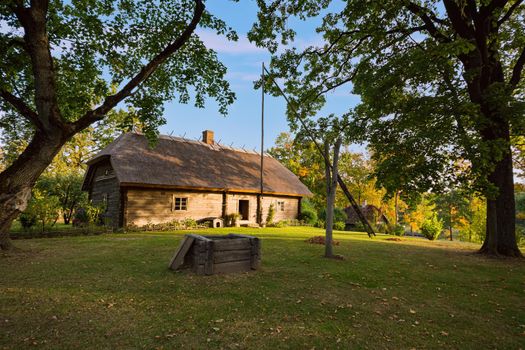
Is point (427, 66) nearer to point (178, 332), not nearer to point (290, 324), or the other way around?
point (290, 324)

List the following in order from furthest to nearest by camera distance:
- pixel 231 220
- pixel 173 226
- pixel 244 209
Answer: pixel 244 209 → pixel 231 220 → pixel 173 226

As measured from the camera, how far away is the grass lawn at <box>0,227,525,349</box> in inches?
152

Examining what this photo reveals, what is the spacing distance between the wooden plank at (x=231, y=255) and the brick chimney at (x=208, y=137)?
20.8 metres

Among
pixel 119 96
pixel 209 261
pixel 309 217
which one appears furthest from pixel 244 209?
pixel 119 96

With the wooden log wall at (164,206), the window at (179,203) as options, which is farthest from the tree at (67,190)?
the window at (179,203)

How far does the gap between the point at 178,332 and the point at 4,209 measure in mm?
3644

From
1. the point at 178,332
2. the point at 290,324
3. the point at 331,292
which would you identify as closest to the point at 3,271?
the point at 178,332

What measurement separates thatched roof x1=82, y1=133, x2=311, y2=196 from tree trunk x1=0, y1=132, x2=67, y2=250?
12119mm

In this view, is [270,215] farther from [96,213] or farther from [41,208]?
[41,208]

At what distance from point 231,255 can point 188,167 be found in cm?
1527

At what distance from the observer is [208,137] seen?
2752cm

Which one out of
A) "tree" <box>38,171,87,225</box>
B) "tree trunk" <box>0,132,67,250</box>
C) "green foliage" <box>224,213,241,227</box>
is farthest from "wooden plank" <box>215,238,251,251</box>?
"tree" <box>38,171,87,225</box>

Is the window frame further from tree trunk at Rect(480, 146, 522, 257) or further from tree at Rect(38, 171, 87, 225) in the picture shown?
A: tree trunk at Rect(480, 146, 522, 257)

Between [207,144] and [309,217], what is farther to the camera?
[309,217]
